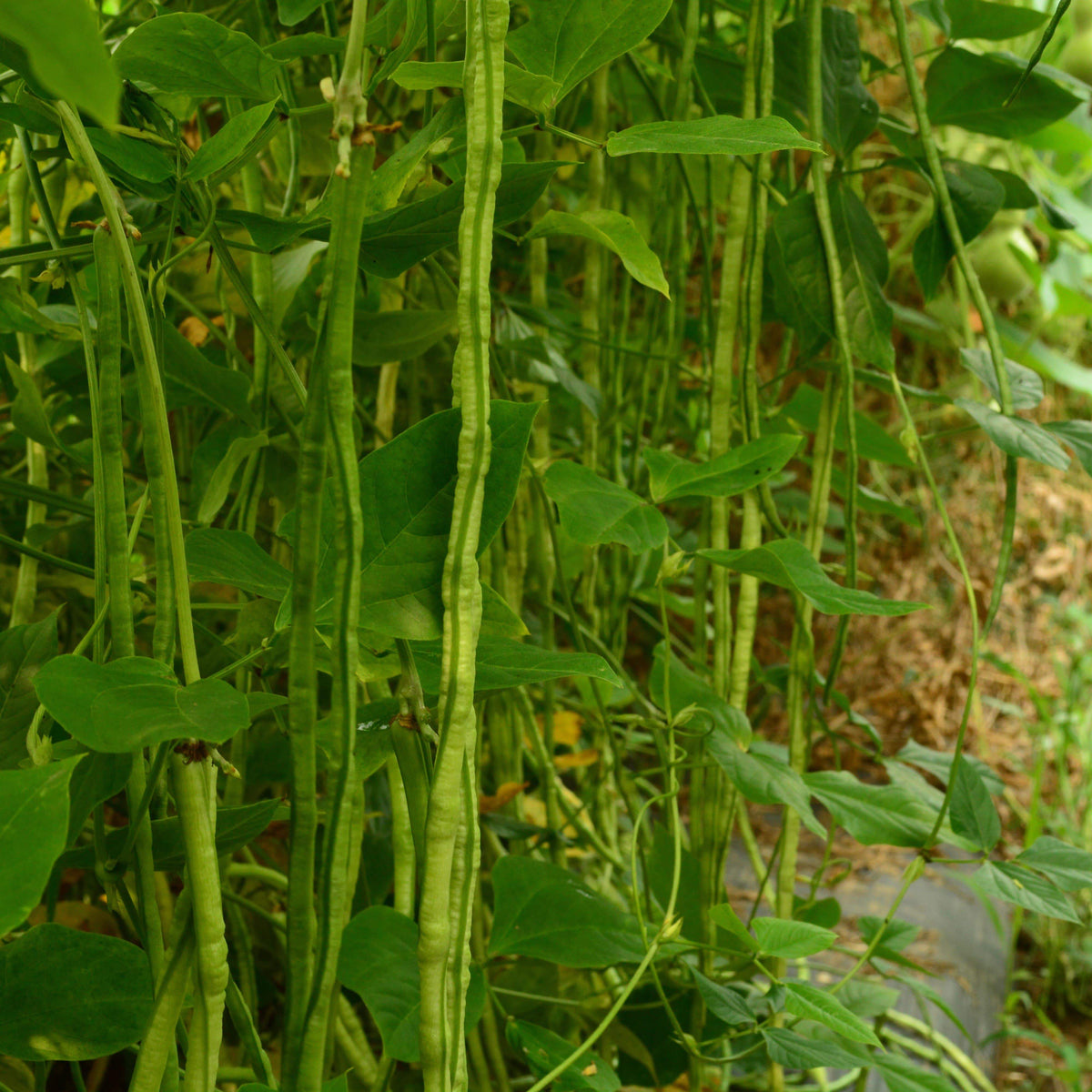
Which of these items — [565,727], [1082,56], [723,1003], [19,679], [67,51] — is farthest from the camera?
[1082,56]

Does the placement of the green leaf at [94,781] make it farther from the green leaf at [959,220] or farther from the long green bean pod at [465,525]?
the green leaf at [959,220]

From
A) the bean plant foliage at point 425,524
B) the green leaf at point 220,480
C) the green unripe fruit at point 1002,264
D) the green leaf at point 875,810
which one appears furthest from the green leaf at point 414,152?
the green unripe fruit at point 1002,264

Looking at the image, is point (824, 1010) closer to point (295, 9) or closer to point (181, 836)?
point (181, 836)

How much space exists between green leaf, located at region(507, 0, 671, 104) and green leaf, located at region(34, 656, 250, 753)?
19 centimetres

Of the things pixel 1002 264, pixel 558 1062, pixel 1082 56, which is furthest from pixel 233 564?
pixel 1002 264

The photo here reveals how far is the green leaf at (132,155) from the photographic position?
0.28m

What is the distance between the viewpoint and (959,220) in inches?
19.6

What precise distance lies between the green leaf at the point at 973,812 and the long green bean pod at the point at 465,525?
32 cm

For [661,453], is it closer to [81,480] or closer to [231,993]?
[231,993]

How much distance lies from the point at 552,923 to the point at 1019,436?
305 mm

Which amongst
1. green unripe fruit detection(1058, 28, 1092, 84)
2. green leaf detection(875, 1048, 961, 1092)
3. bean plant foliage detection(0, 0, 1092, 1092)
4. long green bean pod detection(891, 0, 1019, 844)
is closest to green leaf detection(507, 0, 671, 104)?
bean plant foliage detection(0, 0, 1092, 1092)

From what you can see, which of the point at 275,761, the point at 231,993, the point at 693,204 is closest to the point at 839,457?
the point at 693,204

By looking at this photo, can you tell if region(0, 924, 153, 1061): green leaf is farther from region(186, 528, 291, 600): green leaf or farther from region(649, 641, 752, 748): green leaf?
region(649, 641, 752, 748): green leaf

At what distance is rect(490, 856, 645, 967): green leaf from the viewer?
40cm
